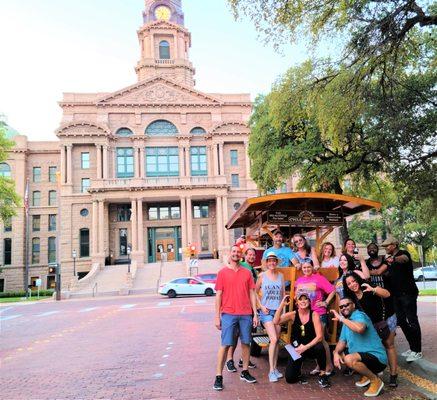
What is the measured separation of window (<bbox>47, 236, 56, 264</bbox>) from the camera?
57.9 m

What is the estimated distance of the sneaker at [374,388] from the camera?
598cm

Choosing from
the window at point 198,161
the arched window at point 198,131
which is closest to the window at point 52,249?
the window at point 198,161

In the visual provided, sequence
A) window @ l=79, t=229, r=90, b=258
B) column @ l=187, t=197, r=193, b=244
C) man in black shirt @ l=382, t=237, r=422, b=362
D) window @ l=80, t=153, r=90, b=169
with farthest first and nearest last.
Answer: window @ l=80, t=153, r=90, b=169
window @ l=79, t=229, r=90, b=258
column @ l=187, t=197, r=193, b=244
man in black shirt @ l=382, t=237, r=422, b=362

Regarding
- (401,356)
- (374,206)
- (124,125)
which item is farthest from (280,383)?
(124,125)

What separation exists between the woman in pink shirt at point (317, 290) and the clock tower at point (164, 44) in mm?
57618

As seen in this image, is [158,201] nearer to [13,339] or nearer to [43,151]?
[43,151]

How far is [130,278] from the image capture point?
40.3 metres

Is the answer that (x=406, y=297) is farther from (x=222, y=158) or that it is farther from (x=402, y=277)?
(x=222, y=158)

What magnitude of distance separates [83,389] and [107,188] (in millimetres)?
43585

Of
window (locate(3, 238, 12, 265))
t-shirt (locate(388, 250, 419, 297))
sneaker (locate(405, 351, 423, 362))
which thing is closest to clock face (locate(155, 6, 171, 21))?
window (locate(3, 238, 12, 265))

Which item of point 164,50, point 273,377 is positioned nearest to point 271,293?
point 273,377

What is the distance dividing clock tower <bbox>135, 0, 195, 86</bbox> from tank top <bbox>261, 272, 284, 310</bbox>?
5741cm

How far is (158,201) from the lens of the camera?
2067 inches

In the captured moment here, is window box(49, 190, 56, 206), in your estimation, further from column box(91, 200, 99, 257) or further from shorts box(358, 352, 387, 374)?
shorts box(358, 352, 387, 374)
